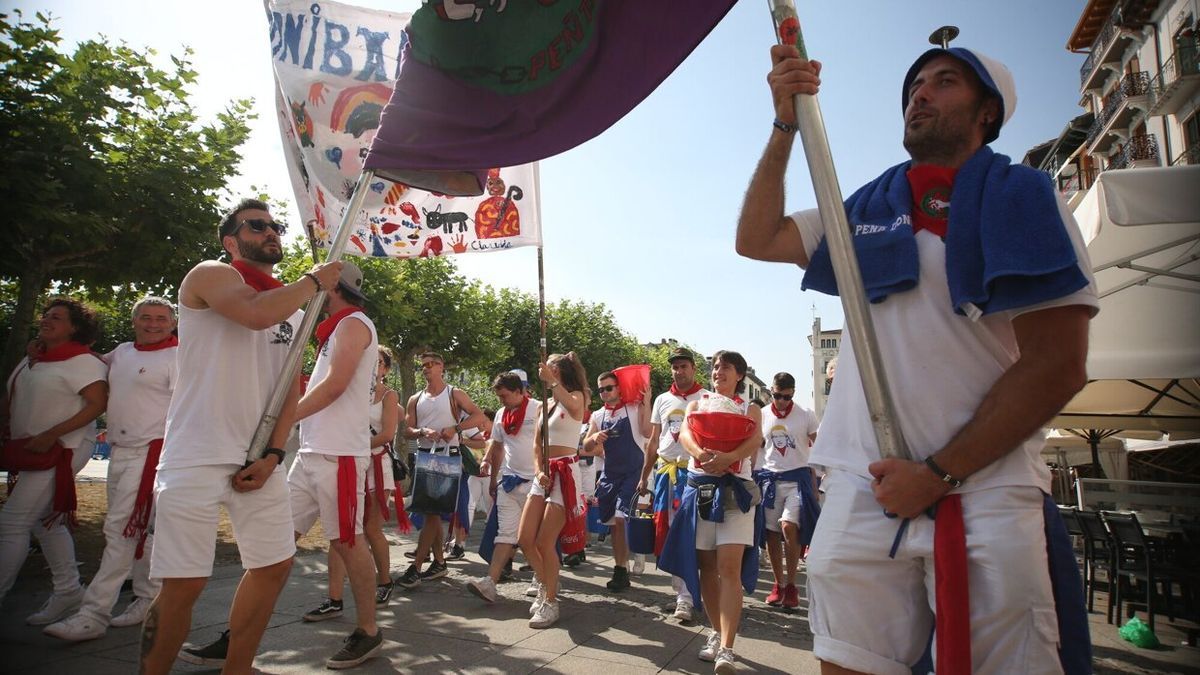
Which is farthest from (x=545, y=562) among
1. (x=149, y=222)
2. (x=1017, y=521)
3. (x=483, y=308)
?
(x=483, y=308)

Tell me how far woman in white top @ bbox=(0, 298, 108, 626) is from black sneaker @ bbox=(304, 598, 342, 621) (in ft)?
5.12

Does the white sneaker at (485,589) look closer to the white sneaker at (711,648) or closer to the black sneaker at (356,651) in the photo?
the black sneaker at (356,651)

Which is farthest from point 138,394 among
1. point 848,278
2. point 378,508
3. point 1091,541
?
point 1091,541

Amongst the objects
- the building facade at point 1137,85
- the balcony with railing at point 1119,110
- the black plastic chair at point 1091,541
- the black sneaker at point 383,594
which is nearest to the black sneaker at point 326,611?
the black sneaker at point 383,594

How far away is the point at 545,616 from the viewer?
5.32m

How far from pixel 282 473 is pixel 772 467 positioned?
213 inches

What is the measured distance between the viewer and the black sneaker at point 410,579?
660 centimetres

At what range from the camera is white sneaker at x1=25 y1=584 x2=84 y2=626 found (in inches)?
185

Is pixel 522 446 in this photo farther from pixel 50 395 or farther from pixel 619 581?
pixel 50 395

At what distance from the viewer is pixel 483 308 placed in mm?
24000

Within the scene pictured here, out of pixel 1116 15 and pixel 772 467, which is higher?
pixel 1116 15

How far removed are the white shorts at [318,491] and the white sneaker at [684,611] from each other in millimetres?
2639

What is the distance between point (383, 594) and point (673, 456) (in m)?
2.67

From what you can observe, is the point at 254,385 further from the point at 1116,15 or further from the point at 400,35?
the point at 1116,15
